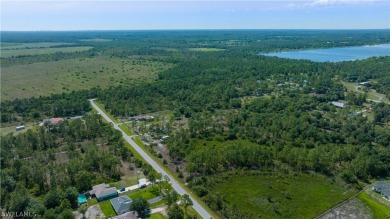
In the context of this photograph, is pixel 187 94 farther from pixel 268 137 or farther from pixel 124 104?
pixel 268 137

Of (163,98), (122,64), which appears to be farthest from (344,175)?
(122,64)

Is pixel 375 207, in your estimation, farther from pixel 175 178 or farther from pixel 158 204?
pixel 158 204

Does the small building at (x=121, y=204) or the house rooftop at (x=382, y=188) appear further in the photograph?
the house rooftop at (x=382, y=188)

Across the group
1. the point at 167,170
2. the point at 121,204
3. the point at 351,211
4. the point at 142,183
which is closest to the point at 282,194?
the point at 351,211

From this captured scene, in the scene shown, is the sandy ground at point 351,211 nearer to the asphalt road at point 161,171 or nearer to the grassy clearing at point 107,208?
the asphalt road at point 161,171

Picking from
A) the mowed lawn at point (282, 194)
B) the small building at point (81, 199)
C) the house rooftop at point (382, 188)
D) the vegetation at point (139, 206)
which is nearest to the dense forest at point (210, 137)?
the small building at point (81, 199)
